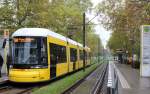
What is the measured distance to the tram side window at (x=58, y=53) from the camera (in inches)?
1180

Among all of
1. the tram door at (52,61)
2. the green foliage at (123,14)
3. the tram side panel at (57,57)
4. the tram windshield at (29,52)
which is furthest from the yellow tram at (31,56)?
the green foliage at (123,14)

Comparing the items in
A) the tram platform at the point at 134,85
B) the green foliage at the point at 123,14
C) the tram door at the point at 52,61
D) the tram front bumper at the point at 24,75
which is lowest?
the tram platform at the point at 134,85

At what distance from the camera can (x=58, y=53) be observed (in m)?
32.8

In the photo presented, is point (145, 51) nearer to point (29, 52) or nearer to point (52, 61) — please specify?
point (52, 61)

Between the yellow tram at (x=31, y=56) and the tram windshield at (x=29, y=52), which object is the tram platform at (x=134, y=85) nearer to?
the yellow tram at (x=31, y=56)

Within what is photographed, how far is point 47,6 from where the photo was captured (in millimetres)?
45906

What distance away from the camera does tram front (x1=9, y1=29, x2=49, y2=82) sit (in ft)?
87.9

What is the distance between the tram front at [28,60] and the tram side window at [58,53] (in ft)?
6.55

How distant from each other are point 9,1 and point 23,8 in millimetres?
1442

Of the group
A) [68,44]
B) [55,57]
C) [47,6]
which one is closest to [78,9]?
[47,6]

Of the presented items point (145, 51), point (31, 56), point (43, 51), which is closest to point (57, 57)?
point (43, 51)

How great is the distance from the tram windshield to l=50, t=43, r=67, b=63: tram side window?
199cm

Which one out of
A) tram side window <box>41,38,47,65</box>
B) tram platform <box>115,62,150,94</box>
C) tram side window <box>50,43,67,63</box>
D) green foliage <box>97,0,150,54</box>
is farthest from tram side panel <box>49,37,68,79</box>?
green foliage <box>97,0,150,54</box>

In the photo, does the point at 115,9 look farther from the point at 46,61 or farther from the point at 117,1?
the point at 46,61
